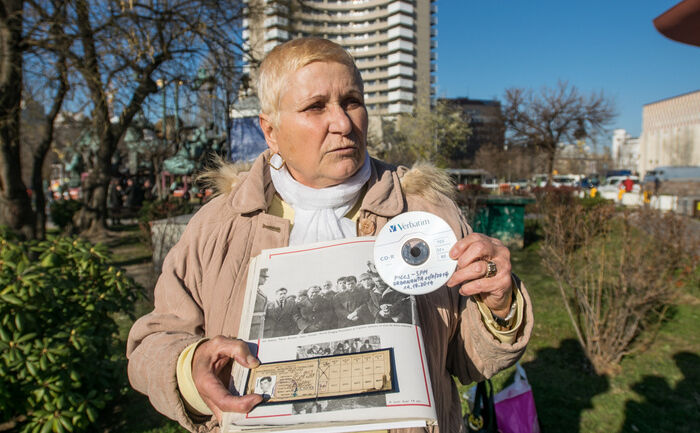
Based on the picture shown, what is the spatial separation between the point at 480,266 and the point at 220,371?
0.75 m

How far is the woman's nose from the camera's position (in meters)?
1.39

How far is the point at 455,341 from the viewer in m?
1.51

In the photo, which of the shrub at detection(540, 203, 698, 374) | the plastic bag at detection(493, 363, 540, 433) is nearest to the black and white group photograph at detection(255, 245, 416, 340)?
the plastic bag at detection(493, 363, 540, 433)

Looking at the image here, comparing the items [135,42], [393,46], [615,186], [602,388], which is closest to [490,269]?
[602,388]

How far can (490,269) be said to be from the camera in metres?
1.17

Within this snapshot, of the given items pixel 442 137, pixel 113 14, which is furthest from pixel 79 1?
pixel 442 137

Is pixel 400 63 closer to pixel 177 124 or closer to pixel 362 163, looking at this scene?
pixel 177 124

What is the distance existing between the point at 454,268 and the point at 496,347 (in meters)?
0.33

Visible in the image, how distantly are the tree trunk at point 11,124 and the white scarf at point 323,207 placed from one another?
7.45 metres

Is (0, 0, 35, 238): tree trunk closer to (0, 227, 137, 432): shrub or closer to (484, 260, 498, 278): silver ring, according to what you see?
(0, 227, 137, 432): shrub

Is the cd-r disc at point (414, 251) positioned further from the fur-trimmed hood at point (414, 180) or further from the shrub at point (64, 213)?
the shrub at point (64, 213)

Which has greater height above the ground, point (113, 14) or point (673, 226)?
point (113, 14)

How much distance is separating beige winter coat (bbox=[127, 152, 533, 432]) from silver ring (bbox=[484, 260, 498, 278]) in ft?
0.54

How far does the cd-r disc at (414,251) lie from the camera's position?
3.82 ft
